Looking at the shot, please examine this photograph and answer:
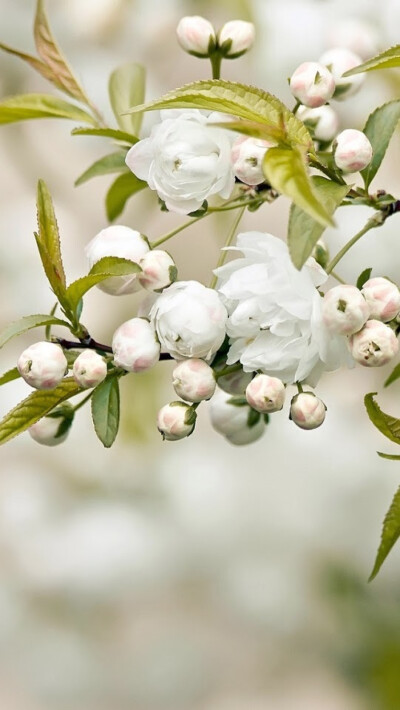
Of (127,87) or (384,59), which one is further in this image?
(127,87)

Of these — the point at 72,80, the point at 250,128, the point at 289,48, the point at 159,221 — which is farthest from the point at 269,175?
the point at 159,221

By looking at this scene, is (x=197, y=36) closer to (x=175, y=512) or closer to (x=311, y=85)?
(x=311, y=85)

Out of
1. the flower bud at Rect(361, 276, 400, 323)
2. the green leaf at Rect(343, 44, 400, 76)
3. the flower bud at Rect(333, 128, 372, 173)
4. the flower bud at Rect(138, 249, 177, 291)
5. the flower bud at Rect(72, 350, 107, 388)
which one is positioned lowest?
the flower bud at Rect(72, 350, 107, 388)

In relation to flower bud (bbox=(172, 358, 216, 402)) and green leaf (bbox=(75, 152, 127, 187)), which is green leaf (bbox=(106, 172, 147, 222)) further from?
flower bud (bbox=(172, 358, 216, 402))

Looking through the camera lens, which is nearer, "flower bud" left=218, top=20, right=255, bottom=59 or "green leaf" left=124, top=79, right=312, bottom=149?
"green leaf" left=124, top=79, right=312, bottom=149

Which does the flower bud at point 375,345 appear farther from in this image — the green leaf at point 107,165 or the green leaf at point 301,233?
the green leaf at point 107,165

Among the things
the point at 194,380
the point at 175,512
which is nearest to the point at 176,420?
the point at 194,380

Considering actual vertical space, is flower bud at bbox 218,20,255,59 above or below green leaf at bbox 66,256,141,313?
above

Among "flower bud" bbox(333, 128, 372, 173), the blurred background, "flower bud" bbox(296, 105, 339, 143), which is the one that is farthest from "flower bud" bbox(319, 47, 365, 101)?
the blurred background
